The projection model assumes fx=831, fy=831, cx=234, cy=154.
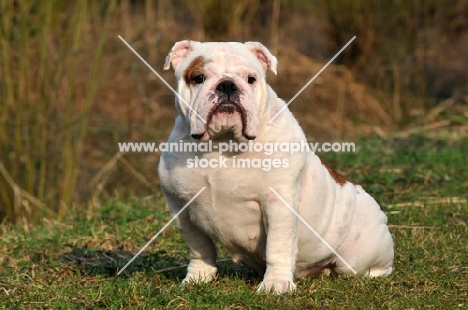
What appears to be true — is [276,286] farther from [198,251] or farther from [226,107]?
[226,107]

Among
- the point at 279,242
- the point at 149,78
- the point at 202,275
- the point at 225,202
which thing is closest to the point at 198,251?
the point at 202,275

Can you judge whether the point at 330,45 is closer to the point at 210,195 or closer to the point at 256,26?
the point at 256,26

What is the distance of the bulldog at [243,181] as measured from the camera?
4164 mm

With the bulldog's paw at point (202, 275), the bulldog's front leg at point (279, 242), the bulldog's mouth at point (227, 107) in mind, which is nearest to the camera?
the bulldog's mouth at point (227, 107)

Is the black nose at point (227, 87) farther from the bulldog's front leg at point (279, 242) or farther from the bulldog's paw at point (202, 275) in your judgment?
the bulldog's paw at point (202, 275)

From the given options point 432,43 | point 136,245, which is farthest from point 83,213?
point 432,43

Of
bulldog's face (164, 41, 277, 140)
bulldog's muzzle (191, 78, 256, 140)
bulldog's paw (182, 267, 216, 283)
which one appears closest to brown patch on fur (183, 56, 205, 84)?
bulldog's face (164, 41, 277, 140)

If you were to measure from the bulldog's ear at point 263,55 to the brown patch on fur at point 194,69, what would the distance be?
32 cm

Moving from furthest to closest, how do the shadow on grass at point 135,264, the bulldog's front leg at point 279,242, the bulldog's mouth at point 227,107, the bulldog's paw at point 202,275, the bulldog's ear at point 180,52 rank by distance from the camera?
the shadow on grass at point 135,264
the bulldog's paw at point 202,275
the bulldog's ear at point 180,52
the bulldog's front leg at point 279,242
the bulldog's mouth at point 227,107

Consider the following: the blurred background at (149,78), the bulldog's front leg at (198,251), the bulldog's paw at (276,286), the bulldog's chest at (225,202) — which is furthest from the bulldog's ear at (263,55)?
the blurred background at (149,78)

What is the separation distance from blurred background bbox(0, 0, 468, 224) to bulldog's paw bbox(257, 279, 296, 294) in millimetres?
3384

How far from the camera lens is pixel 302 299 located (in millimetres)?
4082

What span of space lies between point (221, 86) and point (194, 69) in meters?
0.22

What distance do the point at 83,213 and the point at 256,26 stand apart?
6963 millimetres
